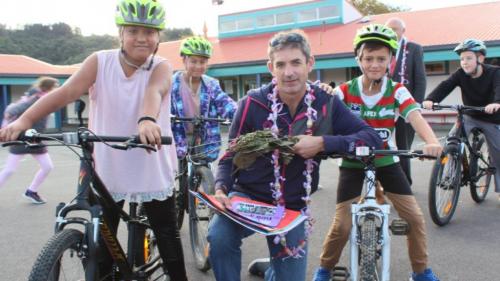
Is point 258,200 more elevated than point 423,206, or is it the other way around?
point 258,200

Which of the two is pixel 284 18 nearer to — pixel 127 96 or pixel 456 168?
pixel 456 168

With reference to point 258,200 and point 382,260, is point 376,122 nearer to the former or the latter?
point 382,260

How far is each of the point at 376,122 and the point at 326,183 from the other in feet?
15.6

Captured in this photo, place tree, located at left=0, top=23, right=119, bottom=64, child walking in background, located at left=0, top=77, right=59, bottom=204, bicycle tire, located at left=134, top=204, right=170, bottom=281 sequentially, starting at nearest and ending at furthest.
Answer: bicycle tire, located at left=134, top=204, right=170, bottom=281, child walking in background, located at left=0, top=77, right=59, bottom=204, tree, located at left=0, top=23, right=119, bottom=64

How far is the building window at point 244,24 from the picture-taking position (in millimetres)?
29219

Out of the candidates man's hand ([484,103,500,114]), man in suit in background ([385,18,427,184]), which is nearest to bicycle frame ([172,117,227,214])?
man in suit in background ([385,18,427,184])

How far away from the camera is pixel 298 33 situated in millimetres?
2721

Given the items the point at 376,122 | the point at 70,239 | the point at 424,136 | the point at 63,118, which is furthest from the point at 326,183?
the point at 63,118

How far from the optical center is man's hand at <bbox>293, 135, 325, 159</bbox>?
2.49 metres

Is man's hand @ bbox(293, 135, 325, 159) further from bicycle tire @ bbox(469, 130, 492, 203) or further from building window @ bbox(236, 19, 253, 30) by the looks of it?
building window @ bbox(236, 19, 253, 30)

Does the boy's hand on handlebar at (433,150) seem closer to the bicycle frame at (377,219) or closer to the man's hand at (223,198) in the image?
the bicycle frame at (377,219)

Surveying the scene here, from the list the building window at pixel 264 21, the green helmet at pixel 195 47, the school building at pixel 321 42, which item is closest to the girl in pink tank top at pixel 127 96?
the green helmet at pixel 195 47

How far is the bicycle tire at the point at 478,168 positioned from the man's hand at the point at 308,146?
13.9 feet

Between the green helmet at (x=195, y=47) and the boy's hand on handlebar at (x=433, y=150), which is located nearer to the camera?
the boy's hand on handlebar at (x=433, y=150)
